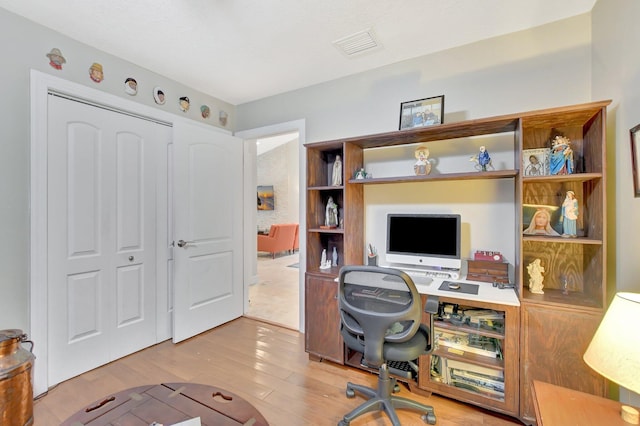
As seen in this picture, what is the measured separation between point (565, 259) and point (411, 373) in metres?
1.27

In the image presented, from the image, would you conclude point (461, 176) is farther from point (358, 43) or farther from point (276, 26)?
point (276, 26)

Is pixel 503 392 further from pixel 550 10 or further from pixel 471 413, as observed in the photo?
pixel 550 10

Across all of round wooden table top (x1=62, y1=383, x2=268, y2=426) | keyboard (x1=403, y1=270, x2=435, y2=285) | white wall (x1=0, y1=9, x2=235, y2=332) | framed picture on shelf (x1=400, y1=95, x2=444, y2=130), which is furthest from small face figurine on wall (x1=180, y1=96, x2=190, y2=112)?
keyboard (x1=403, y1=270, x2=435, y2=285)

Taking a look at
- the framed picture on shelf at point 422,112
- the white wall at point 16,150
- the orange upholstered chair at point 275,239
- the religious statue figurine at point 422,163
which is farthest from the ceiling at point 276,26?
the orange upholstered chair at point 275,239

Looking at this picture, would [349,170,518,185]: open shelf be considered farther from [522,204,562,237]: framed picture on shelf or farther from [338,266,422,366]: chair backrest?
[338,266,422,366]: chair backrest

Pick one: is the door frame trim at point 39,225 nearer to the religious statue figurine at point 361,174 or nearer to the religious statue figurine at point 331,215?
the religious statue figurine at point 331,215

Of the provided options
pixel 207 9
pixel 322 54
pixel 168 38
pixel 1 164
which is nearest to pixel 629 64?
pixel 322 54

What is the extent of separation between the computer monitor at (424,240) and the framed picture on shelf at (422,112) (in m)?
0.70

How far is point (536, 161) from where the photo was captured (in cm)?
184

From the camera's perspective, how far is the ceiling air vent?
2.06m

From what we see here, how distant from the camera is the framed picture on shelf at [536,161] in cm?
182

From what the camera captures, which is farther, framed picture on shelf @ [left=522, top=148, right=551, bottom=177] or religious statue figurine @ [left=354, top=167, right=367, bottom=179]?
religious statue figurine @ [left=354, top=167, right=367, bottom=179]

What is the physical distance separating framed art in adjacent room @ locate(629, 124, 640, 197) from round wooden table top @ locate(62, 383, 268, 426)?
193 cm

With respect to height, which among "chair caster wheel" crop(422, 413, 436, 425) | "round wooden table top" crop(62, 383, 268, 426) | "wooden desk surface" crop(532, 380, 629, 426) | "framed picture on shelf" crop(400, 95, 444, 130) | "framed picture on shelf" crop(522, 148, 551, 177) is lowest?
"chair caster wheel" crop(422, 413, 436, 425)
